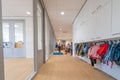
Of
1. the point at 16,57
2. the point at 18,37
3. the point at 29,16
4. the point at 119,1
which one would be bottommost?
the point at 16,57

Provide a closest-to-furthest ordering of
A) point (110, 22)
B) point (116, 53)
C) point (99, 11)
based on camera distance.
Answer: point (116, 53)
point (110, 22)
point (99, 11)

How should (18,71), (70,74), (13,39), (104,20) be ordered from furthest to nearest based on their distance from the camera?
(13,39)
(18,71)
(70,74)
(104,20)

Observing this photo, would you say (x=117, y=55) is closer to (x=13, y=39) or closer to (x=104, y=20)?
(x=104, y=20)

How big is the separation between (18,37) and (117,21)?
6.86m

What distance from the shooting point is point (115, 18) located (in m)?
2.84

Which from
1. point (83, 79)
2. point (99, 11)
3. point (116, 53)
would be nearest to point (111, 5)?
point (99, 11)

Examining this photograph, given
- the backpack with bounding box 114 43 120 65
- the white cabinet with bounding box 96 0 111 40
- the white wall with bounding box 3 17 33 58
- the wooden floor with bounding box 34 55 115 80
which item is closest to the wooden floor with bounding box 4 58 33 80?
the wooden floor with bounding box 34 55 115 80

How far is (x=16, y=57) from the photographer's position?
8359 millimetres

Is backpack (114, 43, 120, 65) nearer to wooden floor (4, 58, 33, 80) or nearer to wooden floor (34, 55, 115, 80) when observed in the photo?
wooden floor (34, 55, 115, 80)

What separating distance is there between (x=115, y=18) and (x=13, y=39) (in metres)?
6.94

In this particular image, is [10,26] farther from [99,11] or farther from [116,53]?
[116,53]

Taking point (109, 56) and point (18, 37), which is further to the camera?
point (18, 37)

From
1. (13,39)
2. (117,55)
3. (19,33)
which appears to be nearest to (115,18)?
(117,55)

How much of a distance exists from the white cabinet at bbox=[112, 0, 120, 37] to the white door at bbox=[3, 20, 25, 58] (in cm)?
650
